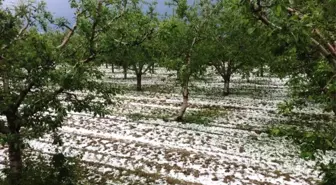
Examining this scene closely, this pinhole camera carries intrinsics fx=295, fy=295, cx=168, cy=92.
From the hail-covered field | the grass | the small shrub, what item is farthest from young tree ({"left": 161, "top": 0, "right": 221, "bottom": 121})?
the small shrub

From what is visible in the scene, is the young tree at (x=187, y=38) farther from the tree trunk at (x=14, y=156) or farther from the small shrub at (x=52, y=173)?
the tree trunk at (x=14, y=156)

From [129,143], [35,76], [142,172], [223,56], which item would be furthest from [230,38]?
[35,76]

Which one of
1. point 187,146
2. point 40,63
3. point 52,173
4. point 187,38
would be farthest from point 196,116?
point 40,63

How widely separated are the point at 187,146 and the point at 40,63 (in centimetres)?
1141

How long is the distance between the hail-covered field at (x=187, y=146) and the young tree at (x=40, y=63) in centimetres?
215

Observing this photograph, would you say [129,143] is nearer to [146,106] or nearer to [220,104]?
[146,106]

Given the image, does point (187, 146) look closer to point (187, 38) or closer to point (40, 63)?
point (187, 38)

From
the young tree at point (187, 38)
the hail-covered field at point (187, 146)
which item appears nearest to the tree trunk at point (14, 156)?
the hail-covered field at point (187, 146)

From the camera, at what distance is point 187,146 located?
58.4ft

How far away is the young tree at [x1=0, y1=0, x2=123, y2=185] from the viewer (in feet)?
26.4

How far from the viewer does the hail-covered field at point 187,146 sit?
1395 centimetres

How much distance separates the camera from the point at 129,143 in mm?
18047

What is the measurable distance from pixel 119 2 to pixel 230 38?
22319mm

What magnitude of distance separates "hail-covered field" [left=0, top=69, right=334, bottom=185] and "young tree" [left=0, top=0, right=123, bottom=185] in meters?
2.15
